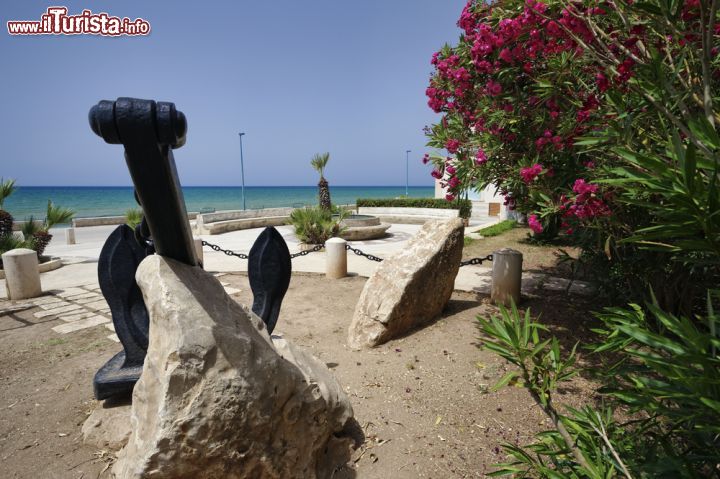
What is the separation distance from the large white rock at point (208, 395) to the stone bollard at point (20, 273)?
20.9ft

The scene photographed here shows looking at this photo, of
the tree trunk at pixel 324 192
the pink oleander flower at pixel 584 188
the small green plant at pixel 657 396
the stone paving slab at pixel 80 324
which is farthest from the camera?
the tree trunk at pixel 324 192

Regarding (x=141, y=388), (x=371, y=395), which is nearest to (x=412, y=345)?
(x=371, y=395)

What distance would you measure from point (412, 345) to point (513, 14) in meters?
3.56

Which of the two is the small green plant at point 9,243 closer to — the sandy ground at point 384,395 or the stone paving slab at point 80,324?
the sandy ground at point 384,395

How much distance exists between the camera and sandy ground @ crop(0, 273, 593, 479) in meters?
2.57

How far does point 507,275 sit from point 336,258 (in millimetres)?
3520

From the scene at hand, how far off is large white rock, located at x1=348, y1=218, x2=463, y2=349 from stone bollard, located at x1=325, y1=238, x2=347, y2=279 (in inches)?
109

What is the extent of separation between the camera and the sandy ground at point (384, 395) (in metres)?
2.57

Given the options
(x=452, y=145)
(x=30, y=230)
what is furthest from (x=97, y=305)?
(x=452, y=145)

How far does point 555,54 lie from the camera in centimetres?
335

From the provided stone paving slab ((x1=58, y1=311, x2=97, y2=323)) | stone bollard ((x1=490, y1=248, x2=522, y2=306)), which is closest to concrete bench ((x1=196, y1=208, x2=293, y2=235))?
stone paving slab ((x1=58, y1=311, x2=97, y2=323))

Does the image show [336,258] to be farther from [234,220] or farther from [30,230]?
[234,220]

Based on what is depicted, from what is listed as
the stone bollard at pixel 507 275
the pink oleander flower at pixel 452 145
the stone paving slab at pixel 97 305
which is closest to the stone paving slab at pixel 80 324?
the stone paving slab at pixel 97 305

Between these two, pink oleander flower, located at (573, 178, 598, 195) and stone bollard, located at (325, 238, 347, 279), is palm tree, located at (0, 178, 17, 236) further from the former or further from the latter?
pink oleander flower, located at (573, 178, 598, 195)
